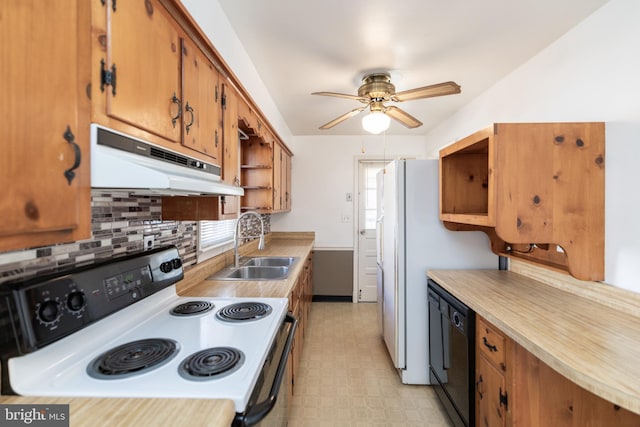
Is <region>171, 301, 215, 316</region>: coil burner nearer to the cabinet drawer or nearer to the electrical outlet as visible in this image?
the electrical outlet

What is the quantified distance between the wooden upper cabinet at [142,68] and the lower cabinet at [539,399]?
1709 millimetres

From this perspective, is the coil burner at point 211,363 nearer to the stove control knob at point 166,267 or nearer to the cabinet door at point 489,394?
the stove control knob at point 166,267

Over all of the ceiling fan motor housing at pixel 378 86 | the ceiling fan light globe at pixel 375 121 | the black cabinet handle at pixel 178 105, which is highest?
the ceiling fan motor housing at pixel 378 86

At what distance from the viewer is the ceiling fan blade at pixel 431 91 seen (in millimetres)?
1930

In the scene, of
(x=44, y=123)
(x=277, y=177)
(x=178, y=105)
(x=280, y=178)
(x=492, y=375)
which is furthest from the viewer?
(x=280, y=178)

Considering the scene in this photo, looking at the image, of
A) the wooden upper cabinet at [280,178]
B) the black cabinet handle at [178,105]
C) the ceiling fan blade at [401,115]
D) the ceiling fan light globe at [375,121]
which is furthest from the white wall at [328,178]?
the black cabinet handle at [178,105]

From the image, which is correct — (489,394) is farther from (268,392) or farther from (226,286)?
(226,286)

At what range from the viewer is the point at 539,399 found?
1.26 m

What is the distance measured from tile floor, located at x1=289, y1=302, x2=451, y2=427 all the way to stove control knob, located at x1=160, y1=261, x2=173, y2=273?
4.31 feet

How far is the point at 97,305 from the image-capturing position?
3.16 feet

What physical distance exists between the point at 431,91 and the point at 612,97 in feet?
3.12

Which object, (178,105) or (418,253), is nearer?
(178,105)

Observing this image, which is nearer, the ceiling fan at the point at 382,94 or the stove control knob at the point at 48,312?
the stove control knob at the point at 48,312

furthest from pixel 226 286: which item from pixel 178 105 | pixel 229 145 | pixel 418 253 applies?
pixel 418 253
